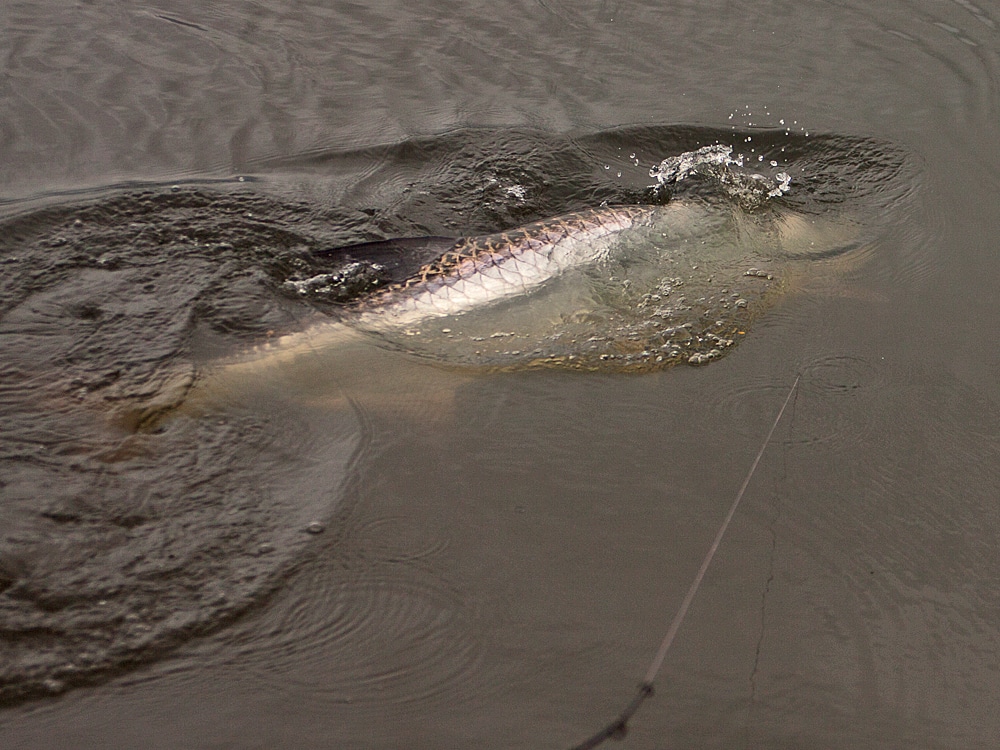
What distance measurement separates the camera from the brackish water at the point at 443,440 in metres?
2.90

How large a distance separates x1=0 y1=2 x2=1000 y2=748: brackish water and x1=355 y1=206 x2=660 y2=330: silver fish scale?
0.42ft

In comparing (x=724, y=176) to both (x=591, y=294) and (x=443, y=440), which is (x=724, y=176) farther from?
(x=443, y=440)

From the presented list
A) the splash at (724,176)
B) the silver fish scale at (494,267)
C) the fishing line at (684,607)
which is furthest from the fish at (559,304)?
the fishing line at (684,607)

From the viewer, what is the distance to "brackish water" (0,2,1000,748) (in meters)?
2.90

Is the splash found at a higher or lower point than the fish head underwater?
higher

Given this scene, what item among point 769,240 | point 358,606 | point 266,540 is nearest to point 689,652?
point 358,606

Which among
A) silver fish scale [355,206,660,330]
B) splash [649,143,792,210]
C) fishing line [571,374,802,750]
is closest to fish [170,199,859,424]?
Answer: silver fish scale [355,206,660,330]

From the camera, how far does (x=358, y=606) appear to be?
3.11m

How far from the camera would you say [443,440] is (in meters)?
3.75

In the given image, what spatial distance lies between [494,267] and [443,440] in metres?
1.03

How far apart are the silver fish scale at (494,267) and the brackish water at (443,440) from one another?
0.42 feet

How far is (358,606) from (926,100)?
5631 mm

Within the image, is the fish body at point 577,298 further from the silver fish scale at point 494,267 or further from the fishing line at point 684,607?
the fishing line at point 684,607

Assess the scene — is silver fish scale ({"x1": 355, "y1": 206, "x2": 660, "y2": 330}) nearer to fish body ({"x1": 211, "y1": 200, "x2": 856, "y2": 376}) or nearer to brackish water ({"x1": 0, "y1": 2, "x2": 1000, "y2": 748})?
fish body ({"x1": 211, "y1": 200, "x2": 856, "y2": 376})
